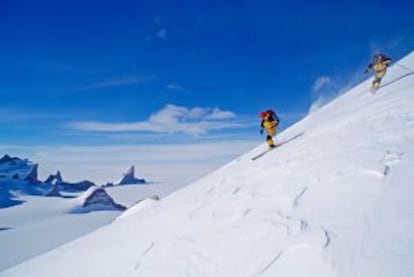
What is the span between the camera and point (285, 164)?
9.75 meters

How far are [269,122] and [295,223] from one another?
24.4 ft

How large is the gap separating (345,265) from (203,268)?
227 cm

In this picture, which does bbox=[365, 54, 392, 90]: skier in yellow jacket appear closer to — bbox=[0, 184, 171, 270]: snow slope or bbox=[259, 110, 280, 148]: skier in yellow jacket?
bbox=[259, 110, 280, 148]: skier in yellow jacket

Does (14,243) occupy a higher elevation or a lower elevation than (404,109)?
lower

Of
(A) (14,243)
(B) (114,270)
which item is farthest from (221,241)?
(A) (14,243)

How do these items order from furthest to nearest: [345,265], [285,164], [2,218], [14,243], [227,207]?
[2,218], [14,243], [285,164], [227,207], [345,265]

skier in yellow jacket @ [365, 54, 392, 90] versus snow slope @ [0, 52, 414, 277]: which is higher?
skier in yellow jacket @ [365, 54, 392, 90]

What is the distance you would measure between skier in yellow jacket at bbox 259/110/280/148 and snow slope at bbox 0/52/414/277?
220 cm

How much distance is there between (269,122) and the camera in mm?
13273

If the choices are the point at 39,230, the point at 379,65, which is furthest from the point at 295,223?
the point at 39,230

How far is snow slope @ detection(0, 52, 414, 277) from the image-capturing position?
4.96 meters

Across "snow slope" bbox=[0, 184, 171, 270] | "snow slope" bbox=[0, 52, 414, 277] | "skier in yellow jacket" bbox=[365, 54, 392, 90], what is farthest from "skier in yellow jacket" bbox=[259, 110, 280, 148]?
"snow slope" bbox=[0, 184, 171, 270]

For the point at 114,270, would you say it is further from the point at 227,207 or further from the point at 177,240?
the point at 227,207

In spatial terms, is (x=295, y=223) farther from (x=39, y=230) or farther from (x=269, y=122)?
(x=39, y=230)
